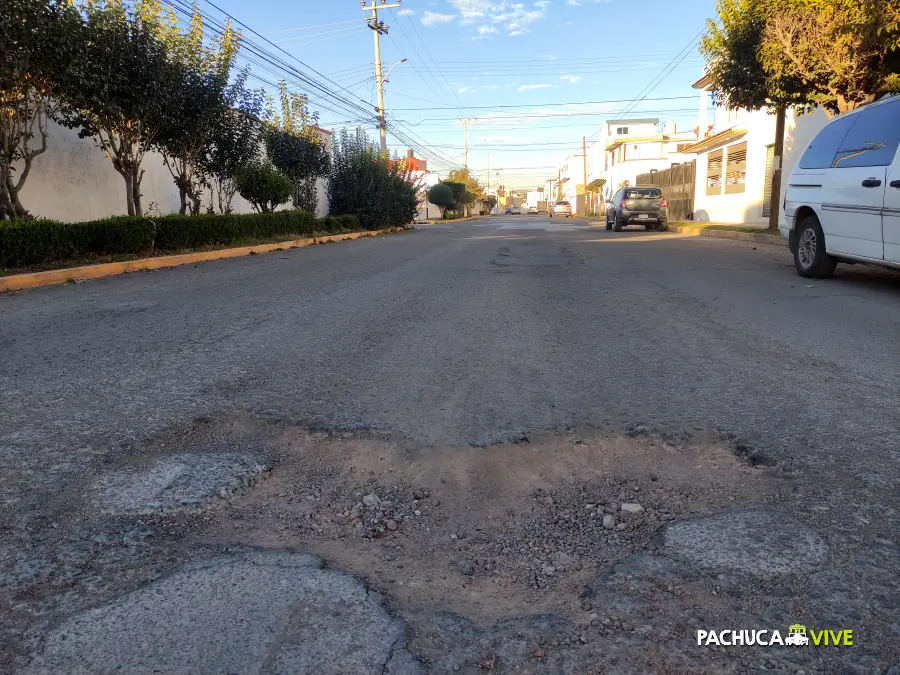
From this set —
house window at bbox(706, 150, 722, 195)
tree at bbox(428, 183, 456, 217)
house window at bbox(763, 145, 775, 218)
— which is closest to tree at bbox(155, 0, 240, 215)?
house window at bbox(763, 145, 775, 218)

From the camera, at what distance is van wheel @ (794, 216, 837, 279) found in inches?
304

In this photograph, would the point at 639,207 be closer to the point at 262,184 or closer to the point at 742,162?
the point at 742,162

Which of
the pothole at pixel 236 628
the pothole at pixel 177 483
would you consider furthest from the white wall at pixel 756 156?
the pothole at pixel 236 628

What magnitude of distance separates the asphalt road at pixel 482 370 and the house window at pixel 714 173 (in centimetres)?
1920

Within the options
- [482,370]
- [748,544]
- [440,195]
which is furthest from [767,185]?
[440,195]

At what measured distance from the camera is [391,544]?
217 centimetres

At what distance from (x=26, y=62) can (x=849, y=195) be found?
1056 centimetres

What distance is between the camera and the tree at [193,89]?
41.5 ft

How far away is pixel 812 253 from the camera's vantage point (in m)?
7.90

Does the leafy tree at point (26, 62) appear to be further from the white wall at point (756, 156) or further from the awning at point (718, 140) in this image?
the awning at point (718, 140)

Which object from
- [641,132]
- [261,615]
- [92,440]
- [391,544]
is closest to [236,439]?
[92,440]

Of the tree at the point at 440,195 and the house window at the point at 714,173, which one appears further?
the tree at the point at 440,195

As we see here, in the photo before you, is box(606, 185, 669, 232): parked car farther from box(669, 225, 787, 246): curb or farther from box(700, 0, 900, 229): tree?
box(700, 0, 900, 229): tree

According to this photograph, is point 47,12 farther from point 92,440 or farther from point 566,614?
point 566,614
